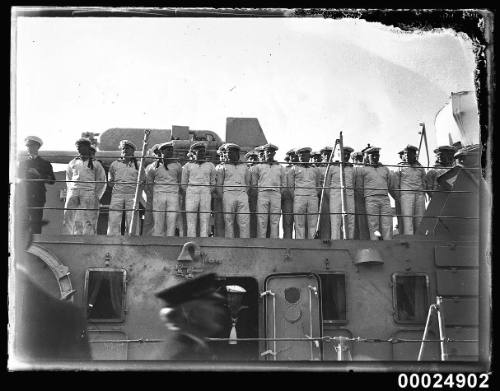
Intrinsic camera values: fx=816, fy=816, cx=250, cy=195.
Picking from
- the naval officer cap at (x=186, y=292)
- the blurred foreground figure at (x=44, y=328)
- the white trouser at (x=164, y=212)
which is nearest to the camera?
the naval officer cap at (x=186, y=292)

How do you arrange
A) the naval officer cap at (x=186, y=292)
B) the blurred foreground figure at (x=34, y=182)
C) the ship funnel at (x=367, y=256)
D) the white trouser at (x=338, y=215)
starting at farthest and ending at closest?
the white trouser at (x=338, y=215)
the blurred foreground figure at (x=34, y=182)
the ship funnel at (x=367, y=256)
the naval officer cap at (x=186, y=292)

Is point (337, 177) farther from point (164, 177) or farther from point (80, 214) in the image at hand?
point (80, 214)

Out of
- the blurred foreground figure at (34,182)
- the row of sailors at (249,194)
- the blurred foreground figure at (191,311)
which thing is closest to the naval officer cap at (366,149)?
the row of sailors at (249,194)

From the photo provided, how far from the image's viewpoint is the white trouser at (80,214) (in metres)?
10.0

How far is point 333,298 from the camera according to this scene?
364 inches

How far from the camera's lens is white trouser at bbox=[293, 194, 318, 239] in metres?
10.4

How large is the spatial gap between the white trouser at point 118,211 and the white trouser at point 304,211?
211 centimetres

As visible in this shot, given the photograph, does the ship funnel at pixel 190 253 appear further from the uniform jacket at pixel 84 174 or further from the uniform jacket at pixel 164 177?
the uniform jacket at pixel 84 174

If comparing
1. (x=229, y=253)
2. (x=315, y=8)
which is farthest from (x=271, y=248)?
(x=315, y=8)

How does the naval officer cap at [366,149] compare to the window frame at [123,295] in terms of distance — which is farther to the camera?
the naval officer cap at [366,149]

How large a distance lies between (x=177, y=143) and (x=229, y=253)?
4.41 m

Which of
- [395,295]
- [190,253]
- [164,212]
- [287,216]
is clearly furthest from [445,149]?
[190,253]

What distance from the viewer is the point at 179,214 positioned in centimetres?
1024
